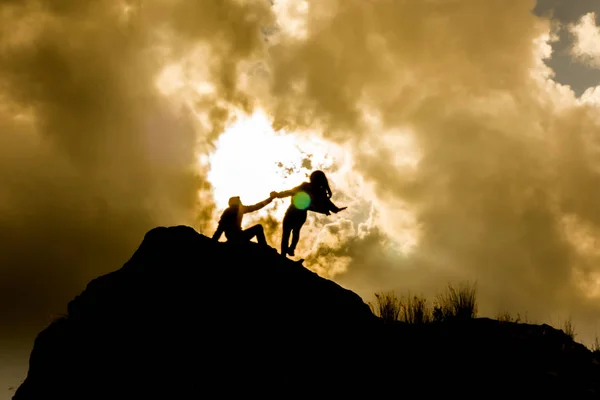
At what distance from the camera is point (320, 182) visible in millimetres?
10469

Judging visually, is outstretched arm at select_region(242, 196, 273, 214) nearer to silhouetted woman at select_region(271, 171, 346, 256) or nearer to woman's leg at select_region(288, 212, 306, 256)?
silhouetted woman at select_region(271, 171, 346, 256)

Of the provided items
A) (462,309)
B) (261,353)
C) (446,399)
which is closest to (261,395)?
(261,353)

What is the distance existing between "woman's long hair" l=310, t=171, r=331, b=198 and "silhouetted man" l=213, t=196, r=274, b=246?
1440 mm

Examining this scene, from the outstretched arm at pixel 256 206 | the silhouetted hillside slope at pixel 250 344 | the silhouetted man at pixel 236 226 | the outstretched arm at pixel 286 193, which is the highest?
the outstretched arm at pixel 286 193

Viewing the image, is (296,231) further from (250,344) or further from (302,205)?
(250,344)

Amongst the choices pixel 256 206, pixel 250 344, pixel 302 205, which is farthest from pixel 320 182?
pixel 250 344

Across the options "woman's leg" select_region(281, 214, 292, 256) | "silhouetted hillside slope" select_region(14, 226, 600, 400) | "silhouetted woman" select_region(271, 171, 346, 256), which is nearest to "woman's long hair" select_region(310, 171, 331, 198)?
"silhouetted woman" select_region(271, 171, 346, 256)

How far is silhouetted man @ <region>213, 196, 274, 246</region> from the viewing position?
977cm

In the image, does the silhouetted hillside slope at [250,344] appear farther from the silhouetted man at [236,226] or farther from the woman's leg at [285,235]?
the woman's leg at [285,235]

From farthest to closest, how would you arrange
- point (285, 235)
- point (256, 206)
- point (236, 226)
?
1. point (285, 235)
2. point (256, 206)
3. point (236, 226)

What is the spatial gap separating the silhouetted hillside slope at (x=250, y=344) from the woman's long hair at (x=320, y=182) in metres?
1.86

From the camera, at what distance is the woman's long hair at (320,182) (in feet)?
34.2

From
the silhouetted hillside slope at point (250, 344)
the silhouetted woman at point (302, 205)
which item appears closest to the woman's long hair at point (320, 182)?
the silhouetted woman at point (302, 205)

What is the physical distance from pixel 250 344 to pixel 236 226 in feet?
8.64
